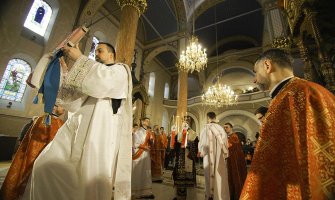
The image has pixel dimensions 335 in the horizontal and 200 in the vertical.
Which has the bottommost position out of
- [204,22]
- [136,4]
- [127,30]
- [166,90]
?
[127,30]

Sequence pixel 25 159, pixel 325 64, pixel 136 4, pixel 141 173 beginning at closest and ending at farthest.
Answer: pixel 25 159, pixel 325 64, pixel 141 173, pixel 136 4

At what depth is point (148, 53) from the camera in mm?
17328

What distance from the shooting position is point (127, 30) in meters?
5.77

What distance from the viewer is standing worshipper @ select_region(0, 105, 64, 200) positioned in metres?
2.65

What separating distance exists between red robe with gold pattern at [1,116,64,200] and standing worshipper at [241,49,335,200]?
3252 mm

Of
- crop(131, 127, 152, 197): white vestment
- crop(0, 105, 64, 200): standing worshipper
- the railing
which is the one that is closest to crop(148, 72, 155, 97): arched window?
the railing

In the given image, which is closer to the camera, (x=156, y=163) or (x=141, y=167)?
(x=141, y=167)

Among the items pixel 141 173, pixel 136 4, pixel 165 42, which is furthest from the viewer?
pixel 165 42

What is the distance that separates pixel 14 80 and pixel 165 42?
427 inches

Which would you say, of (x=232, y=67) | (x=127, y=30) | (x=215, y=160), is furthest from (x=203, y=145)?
(x=232, y=67)

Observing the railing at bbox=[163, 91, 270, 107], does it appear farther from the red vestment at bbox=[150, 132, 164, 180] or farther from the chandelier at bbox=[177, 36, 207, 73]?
the red vestment at bbox=[150, 132, 164, 180]

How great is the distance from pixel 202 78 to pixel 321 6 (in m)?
15.2

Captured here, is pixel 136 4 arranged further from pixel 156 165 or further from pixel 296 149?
pixel 296 149

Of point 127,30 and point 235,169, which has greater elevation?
point 127,30
